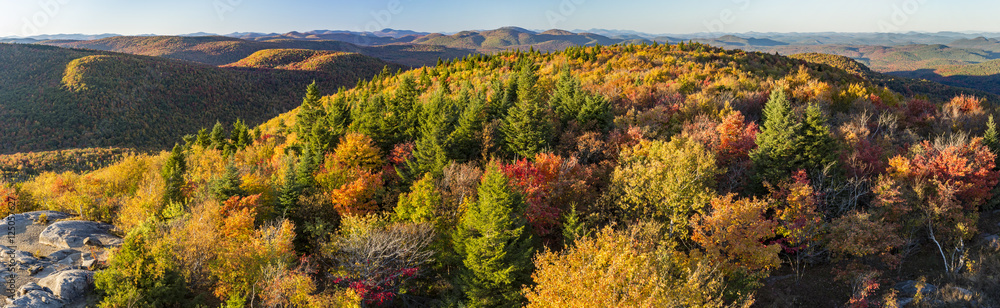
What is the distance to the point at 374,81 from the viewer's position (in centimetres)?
10644

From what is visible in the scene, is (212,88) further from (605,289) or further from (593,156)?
(605,289)

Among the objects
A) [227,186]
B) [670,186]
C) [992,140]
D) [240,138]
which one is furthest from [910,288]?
[240,138]

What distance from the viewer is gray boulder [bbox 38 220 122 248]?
108 feet

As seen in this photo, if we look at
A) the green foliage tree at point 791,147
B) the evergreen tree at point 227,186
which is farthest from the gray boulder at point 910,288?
the evergreen tree at point 227,186

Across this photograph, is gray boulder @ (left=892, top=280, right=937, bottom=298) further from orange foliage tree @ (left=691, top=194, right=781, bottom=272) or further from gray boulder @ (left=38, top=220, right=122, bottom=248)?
gray boulder @ (left=38, top=220, right=122, bottom=248)

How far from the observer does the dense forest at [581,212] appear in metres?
25.4

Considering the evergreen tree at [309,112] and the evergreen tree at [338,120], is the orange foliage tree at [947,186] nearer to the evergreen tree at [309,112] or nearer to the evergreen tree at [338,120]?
the evergreen tree at [338,120]

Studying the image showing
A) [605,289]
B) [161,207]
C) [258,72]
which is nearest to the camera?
[605,289]

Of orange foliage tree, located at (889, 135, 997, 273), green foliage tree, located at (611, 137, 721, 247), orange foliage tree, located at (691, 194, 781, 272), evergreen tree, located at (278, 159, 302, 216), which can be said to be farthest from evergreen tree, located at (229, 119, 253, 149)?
orange foliage tree, located at (889, 135, 997, 273)

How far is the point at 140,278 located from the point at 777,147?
4619 cm

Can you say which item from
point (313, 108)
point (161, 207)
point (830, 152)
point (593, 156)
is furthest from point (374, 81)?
point (830, 152)

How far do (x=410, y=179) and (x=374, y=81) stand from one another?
236ft

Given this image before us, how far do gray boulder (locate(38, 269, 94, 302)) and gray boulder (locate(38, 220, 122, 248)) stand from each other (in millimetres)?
7397

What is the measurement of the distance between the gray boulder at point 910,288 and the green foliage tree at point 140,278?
44632mm
